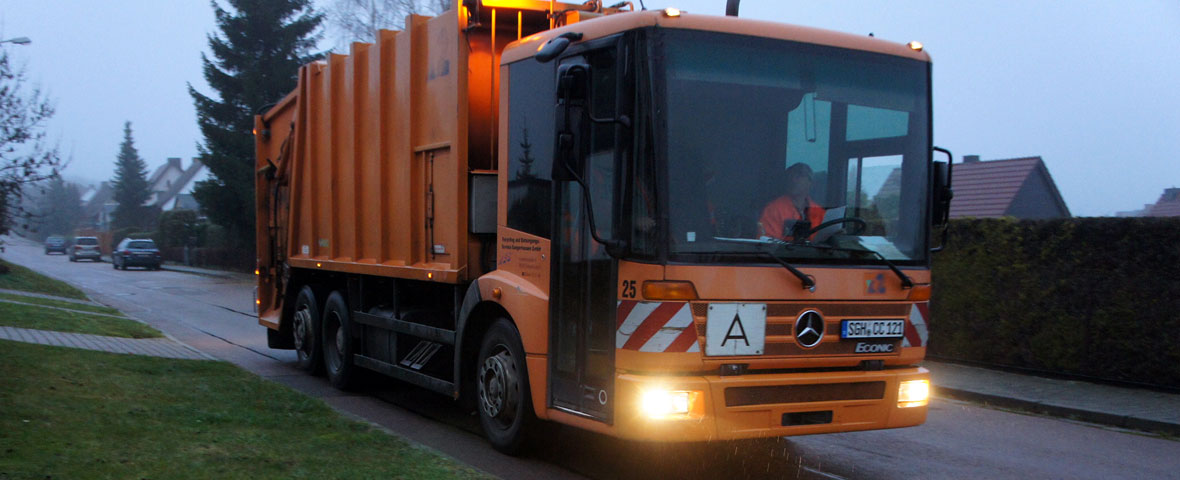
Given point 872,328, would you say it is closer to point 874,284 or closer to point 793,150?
point 874,284

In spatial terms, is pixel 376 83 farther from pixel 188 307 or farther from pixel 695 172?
pixel 188 307

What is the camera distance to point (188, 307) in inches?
909

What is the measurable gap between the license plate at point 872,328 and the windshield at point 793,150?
0.39 meters

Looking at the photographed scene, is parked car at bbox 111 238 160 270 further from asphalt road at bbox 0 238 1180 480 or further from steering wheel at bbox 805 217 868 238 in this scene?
steering wheel at bbox 805 217 868 238

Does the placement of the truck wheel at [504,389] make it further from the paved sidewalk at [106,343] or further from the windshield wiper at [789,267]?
the paved sidewalk at [106,343]

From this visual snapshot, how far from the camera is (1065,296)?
11.3 m

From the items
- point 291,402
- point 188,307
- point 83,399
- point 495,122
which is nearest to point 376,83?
point 495,122

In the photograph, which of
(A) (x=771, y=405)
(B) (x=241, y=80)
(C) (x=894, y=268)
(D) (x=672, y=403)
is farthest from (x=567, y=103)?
(B) (x=241, y=80)

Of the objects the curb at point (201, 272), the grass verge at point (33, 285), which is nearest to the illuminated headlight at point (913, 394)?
the grass verge at point (33, 285)

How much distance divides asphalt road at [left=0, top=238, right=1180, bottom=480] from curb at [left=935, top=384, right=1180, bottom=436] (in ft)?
0.60

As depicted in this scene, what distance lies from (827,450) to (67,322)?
12.4m

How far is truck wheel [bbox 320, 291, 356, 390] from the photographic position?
10008 millimetres

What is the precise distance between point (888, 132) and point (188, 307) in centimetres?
2069

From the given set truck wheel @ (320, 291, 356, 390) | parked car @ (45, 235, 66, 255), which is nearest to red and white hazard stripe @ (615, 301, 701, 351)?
truck wheel @ (320, 291, 356, 390)
